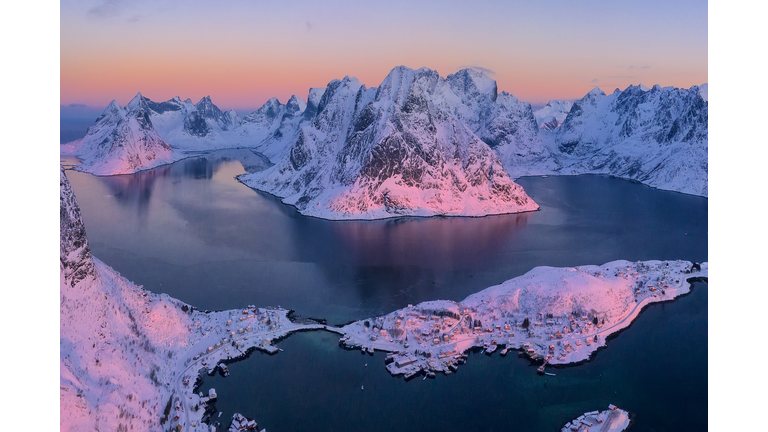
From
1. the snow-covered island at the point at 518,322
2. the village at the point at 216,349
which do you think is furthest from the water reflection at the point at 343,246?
the snow-covered island at the point at 518,322

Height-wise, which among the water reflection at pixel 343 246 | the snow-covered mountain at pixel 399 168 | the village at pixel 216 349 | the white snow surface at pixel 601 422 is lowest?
the white snow surface at pixel 601 422

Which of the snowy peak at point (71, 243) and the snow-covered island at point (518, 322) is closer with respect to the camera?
the snowy peak at point (71, 243)

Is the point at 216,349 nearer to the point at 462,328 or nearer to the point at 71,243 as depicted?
the point at 71,243

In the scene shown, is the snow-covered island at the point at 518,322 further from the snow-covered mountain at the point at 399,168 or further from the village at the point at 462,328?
the snow-covered mountain at the point at 399,168

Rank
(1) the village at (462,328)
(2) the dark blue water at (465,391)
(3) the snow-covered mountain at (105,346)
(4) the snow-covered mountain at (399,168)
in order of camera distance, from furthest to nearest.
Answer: (4) the snow-covered mountain at (399,168), (1) the village at (462,328), (2) the dark blue water at (465,391), (3) the snow-covered mountain at (105,346)

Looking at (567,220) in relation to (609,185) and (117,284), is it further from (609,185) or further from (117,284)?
(117,284)

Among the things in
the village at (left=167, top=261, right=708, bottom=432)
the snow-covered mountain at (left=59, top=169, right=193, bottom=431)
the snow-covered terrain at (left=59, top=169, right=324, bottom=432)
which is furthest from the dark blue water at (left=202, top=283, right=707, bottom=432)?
the snow-covered mountain at (left=59, top=169, right=193, bottom=431)
